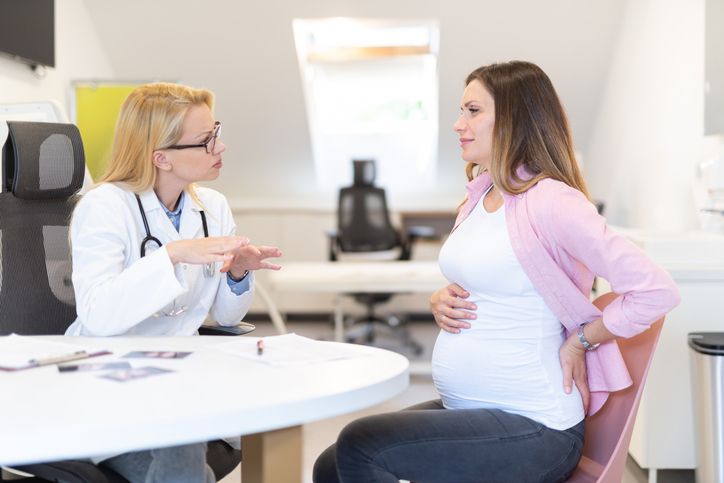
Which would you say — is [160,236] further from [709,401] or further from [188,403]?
[709,401]

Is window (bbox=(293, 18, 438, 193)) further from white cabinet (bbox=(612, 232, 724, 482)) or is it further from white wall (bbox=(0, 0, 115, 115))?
white cabinet (bbox=(612, 232, 724, 482))

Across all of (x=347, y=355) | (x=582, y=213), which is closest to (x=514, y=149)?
(x=582, y=213)

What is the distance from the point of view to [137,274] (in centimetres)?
198

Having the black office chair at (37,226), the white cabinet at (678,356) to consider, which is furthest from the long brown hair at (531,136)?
the white cabinet at (678,356)

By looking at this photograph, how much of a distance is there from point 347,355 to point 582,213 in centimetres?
57

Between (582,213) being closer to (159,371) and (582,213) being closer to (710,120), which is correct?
(159,371)

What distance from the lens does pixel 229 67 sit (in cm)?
684

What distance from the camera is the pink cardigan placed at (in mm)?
1774

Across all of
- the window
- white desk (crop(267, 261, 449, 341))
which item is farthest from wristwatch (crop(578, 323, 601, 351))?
the window

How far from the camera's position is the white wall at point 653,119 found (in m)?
4.56

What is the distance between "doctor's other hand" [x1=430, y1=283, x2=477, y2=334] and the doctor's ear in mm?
793

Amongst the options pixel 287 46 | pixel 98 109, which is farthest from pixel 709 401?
pixel 287 46

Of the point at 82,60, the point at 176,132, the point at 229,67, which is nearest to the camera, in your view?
the point at 176,132

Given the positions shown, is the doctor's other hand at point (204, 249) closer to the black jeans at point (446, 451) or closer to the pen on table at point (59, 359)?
the pen on table at point (59, 359)
